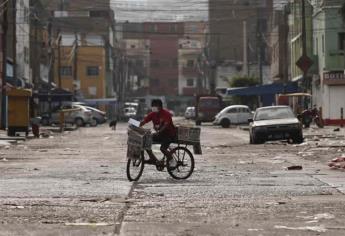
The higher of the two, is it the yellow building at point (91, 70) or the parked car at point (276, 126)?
the yellow building at point (91, 70)

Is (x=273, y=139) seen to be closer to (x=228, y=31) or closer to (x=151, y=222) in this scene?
(x=151, y=222)

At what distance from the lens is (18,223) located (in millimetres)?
11234

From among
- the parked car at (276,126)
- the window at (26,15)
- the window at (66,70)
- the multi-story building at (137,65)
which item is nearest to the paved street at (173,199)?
the parked car at (276,126)

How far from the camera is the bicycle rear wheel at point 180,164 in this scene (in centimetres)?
1812

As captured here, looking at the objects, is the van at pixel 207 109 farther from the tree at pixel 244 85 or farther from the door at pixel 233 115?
the tree at pixel 244 85

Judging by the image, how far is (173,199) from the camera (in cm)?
1398

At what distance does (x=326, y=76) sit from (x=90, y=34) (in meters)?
70.6

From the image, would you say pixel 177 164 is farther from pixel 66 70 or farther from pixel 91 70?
pixel 91 70

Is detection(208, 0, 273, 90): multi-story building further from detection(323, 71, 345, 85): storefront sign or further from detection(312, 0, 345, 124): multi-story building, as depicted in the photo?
detection(323, 71, 345, 85): storefront sign

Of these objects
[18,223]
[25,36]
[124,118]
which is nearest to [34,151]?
[18,223]

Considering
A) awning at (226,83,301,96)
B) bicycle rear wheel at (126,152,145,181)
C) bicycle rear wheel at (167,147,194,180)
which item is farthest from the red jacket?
awning at (226,83,301,96)

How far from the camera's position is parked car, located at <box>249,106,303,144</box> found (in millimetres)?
32656

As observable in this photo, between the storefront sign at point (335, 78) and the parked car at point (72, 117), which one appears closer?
the storefront sign at point (335, 78)

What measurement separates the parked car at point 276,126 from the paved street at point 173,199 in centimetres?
843
